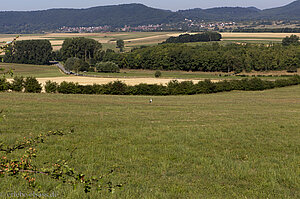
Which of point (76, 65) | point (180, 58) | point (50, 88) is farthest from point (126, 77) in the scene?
point (50, 88)

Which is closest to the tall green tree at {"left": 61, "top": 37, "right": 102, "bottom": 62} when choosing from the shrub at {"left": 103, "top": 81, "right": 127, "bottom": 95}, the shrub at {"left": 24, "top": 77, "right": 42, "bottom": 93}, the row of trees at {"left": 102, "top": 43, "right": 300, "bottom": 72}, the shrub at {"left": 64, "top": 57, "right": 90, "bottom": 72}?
the row of trees at {"left": 102, "top": 43, "right": 300, "bottom": 72}

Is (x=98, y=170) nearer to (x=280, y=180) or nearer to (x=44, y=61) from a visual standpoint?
(x=280, y=180)

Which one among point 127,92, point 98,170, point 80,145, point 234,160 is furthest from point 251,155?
point 127,92

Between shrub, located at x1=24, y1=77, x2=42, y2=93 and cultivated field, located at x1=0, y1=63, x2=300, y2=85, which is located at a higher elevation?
shrub, located at x1=24, y1=77, x2=42, y2=93

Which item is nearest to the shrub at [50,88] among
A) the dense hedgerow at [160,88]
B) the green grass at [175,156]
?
the dense hedgerow at [160,88]

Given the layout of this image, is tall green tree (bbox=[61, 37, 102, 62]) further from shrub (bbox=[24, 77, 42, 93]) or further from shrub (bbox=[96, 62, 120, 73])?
shrub (bbox=[24, 77, 42, 93])

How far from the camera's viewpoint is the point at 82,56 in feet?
536

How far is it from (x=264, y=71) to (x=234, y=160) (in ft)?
359

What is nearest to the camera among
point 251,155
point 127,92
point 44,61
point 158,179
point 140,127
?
point 158,179

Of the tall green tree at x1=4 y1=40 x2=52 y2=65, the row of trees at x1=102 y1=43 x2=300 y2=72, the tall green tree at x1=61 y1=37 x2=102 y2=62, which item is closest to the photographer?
the row of trees at x1=102 y1=43 x2=300 y2=72

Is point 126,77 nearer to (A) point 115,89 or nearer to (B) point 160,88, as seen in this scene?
(B) point 160,88

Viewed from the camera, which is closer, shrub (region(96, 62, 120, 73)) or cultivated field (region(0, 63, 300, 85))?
cultivated field (region(0, 63, 300, 85))

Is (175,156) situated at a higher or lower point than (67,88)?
higher

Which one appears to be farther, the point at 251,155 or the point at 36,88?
the point at 36,88
